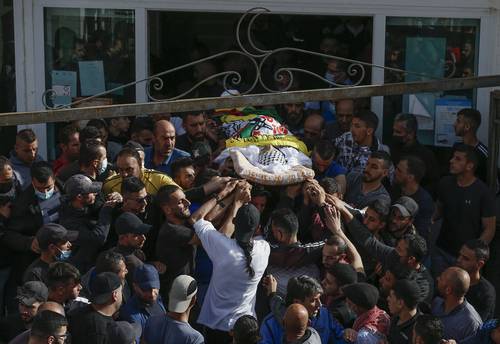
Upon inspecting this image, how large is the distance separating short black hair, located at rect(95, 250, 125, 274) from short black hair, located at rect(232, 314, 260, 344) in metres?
0.84

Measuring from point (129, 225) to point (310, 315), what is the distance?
129 cm

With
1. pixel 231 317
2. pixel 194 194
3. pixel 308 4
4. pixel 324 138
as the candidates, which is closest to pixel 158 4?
pixel 308 4

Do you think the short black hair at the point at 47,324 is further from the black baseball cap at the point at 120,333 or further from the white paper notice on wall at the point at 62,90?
the white paper notice on wall at the point at 62,90

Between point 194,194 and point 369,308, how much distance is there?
158cm

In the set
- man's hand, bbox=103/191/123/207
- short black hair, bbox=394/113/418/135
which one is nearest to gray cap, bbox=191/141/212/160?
man's hand, bbox=103/191/123/207

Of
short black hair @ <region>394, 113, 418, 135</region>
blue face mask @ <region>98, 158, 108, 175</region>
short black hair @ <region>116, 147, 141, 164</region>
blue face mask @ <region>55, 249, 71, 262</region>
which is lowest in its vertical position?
blue face mask @ <region>55, 249, 71, 262</region>

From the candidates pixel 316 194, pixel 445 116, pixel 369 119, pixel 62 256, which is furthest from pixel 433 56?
pixel 62 256

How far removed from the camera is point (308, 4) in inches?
377

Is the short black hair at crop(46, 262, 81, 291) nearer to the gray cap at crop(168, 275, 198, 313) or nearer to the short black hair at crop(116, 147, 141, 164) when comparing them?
the gray cap at crop(168, 275, 198, 313)

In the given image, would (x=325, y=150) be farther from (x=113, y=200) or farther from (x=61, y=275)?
(x=61, y=275)

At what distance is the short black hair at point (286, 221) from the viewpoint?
722 centimetres

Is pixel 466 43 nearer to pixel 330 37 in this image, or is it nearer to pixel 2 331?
pixel 330 37

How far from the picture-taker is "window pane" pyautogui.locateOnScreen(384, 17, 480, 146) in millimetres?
9609

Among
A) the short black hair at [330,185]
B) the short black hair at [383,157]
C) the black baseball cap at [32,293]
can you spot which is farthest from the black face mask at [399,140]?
the black baseball cap at [32,293]
